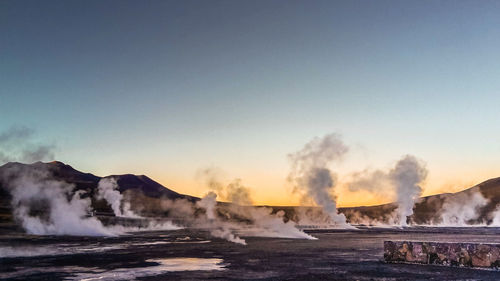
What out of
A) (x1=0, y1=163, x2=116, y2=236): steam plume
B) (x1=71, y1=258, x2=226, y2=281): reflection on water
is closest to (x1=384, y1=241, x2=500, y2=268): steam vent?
(x1=71, y1=258, x2=226, y2=281): reflection on water

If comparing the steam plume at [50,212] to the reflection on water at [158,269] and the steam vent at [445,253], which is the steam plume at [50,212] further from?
the steam vent at [445,253]

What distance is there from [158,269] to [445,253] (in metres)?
21.5

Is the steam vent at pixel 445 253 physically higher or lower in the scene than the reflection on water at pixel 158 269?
higher

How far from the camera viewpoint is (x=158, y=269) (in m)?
31.1

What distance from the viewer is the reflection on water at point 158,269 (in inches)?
1091

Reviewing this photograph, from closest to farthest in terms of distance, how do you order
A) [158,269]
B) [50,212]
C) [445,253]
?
Answer: [158,269] → [445,253] → [50,212]

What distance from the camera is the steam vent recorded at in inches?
1303

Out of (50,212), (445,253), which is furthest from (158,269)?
(50,212)

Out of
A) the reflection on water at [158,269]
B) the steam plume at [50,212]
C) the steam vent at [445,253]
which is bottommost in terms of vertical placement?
the reflection on water at [158,269]

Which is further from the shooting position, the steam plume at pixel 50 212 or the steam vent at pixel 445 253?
the steam plume at pixel 50 212

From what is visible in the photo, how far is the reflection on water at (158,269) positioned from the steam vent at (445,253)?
45.8ft

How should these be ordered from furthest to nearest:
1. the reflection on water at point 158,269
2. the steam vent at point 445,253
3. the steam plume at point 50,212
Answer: the steam plume at point 50,212 < the steam vent at point 445,253 < the reflection on water at point 158,269

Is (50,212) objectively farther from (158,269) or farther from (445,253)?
(445,253)

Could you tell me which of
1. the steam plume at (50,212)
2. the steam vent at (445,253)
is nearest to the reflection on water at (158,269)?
the steam vent at (445,253)
